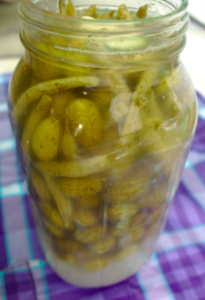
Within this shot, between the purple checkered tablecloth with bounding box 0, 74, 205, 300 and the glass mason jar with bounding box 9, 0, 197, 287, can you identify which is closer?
the glass mason jar with bounding box 9, 0, 197, 287

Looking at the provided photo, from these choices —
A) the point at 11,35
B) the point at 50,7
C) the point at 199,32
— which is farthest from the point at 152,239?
the point at 11,35

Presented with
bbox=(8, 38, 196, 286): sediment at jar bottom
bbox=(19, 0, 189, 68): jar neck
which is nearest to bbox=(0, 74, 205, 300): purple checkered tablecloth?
bbox=(8, 38, 196, 286): sediment at jar bottom

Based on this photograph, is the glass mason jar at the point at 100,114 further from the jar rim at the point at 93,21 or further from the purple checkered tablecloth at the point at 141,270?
the purple checkered tablecloth at the point at 141,270

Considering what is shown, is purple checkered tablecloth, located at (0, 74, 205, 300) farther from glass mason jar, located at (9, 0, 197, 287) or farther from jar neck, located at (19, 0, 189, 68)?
jar neck, located at (19, 0, 189, 68)

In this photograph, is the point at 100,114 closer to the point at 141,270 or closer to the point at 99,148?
the point at 99,148

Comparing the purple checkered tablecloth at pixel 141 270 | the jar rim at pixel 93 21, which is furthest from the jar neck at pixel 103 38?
the purple checkered tablecloth at pixel 141 270

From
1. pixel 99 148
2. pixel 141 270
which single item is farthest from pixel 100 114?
pixel 141 270
